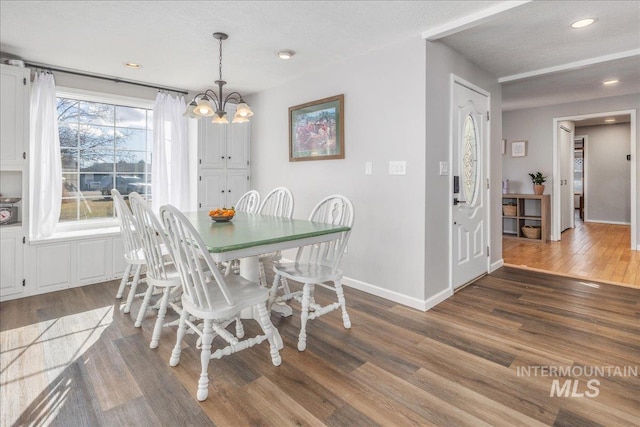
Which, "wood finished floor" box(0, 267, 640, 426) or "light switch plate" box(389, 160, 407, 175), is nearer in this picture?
"wood finished floor" box(0, 267, 640, 426)

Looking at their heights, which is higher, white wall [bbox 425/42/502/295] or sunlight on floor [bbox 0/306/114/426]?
white wall [bbox 425/42/502/295]

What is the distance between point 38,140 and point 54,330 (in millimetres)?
2103

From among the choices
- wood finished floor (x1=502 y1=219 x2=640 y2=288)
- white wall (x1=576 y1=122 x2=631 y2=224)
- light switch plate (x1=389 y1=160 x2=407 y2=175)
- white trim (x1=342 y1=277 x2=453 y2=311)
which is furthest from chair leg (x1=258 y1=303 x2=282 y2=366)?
white wall (x1=576 y1=122 x2=631 y2=224)

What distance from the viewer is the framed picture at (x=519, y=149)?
638cm

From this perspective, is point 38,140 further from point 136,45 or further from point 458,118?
point 458,118

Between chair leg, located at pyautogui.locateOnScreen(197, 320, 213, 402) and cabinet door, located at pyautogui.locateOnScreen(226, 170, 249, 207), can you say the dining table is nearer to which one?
chair leg, located at pyautogui.locateOnScreen(197, 320, 213, 402)

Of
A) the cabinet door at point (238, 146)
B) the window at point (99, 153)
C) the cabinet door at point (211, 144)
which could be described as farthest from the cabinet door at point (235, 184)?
the window at point (99, 153)

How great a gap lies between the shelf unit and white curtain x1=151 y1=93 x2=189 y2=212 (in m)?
5.59

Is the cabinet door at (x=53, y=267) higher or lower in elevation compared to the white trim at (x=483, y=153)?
lower

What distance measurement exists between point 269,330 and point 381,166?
6.37 feet

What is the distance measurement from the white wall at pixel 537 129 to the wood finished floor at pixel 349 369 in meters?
3.80

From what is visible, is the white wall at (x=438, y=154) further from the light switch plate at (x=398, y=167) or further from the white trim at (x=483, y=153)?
the light switch plate at (x=398, y=167)

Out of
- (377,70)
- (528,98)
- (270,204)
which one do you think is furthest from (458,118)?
(528,98)

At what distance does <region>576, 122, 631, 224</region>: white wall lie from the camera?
307 inches
